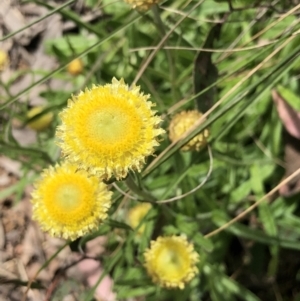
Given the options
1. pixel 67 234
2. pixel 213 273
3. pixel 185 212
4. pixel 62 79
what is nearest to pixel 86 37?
pixel 62 79

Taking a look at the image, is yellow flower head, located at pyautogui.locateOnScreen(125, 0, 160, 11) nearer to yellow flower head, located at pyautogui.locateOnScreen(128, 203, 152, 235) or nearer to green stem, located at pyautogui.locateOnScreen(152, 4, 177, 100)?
green stem, located at pyautogui.locateOnScreen(152, 4, 177, 100)

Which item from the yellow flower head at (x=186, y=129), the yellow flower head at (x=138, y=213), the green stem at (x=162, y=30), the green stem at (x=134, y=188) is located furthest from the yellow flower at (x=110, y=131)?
the yellow flower head at (x=138, y=213)

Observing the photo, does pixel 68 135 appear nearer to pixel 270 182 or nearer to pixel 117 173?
pixel 117 173

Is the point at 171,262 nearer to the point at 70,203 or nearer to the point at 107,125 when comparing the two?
the point at 70,203

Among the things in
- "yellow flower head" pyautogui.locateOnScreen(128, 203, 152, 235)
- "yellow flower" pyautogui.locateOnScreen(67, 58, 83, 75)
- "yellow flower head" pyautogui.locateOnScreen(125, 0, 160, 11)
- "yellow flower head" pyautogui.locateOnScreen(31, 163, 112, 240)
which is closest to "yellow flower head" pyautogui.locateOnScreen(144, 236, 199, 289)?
"yellow flower head" pyautogui.locateOnScreen(31, 163, 112, 240)

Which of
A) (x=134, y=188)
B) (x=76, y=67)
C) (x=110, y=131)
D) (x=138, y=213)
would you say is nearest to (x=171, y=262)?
(x=134, y=188)
